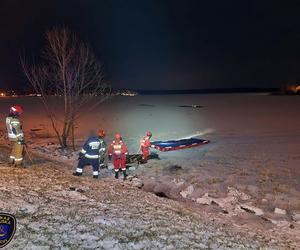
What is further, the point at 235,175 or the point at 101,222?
the point at 235,175

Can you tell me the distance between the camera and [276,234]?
698cm

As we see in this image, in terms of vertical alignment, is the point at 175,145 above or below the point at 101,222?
below

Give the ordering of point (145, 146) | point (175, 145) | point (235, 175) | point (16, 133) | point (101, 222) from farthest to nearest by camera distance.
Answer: point (175, 145)
point (145, 146)
point (235, 175)
point (16, 133)
point (101, 222)

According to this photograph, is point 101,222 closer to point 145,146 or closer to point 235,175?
point 235,175

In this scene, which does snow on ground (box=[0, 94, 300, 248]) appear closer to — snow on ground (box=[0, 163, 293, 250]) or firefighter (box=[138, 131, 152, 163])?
firefighter (box=[138, 131, 152, 163])

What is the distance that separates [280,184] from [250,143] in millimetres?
8869

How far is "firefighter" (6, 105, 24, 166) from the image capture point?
977 centimetres

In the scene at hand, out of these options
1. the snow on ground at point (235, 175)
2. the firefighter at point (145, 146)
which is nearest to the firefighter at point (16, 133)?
the snow on ground at point (235, 175)

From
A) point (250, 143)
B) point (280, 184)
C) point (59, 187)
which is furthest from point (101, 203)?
point (250, 143)

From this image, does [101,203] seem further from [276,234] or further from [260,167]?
[260,167]

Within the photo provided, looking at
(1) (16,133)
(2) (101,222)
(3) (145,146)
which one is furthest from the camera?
(3) (145,146)

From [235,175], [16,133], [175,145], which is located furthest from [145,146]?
[16,133]

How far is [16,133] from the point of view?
980 cm

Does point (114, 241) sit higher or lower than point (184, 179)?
higher
